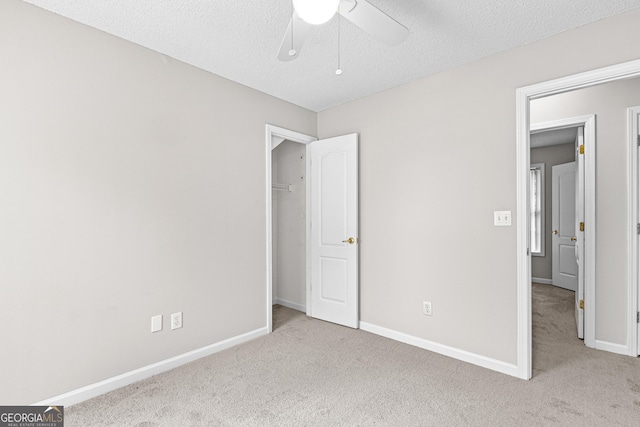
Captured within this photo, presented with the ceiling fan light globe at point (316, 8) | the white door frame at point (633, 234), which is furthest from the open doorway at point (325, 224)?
the white door frame at point (633, 234)

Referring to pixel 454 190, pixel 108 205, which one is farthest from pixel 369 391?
pixel 108 205

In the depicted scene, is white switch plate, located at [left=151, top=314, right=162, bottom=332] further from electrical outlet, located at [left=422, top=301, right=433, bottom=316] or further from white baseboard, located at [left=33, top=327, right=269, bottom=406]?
electrical outlet, located at [left=422, top=301, right=433, bottom=316]

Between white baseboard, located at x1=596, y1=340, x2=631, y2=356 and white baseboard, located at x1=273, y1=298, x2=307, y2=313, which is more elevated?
white baseboard, located at x1=596, y1=340, x2=631, y2=356

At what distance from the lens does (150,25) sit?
211cm

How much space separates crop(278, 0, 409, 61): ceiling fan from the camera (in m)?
1.25

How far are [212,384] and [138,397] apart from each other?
0.47m

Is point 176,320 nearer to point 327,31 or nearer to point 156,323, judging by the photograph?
point 156,323

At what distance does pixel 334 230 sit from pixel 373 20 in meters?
2.32

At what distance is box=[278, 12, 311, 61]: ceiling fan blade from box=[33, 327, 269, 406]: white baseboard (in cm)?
238

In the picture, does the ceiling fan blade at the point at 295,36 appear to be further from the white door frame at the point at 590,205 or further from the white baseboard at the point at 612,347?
the white baseboard at the point at 612,347

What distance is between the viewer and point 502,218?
2.46m

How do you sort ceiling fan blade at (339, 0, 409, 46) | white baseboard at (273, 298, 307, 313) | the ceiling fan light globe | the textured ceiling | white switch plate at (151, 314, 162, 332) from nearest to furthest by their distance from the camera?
the ceiling fan light globe → ceiling fan blade at (339, 0, 409, 46) → the textured ceiling → white switch plate at (151, 314, 162, 332) → white baseboard at (273, 298, 307, 313)

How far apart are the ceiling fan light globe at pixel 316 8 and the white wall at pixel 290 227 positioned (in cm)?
275
